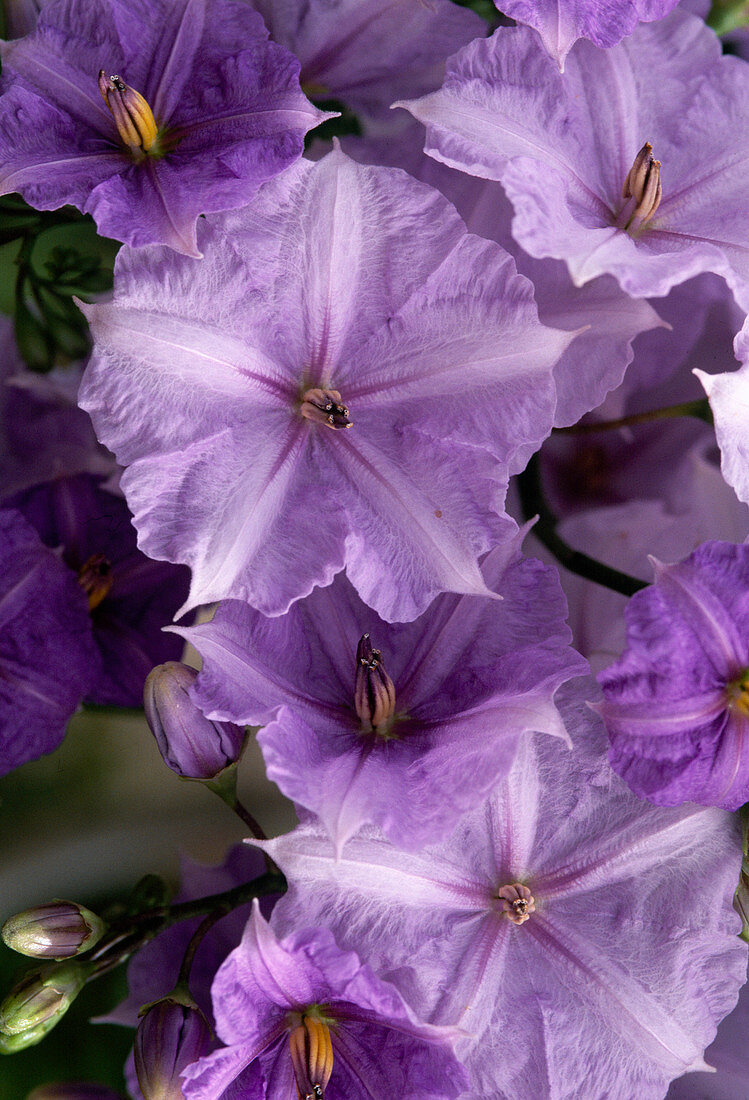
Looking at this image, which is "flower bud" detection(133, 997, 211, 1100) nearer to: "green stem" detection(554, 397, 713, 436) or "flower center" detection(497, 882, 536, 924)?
"flower center" detection(497, 882, 536, 924)

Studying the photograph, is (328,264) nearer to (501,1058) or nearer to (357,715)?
(357,715)

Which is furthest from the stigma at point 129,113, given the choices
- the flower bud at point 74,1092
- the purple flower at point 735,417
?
the flower bud at point 74,1092

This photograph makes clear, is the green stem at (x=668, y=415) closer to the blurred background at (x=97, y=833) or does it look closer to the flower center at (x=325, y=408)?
the flower center at (x=325, y=408)

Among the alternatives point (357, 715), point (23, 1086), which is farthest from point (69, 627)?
point (23, 1086)

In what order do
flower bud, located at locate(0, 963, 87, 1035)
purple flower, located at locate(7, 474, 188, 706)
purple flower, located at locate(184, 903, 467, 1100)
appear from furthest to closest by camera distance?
purple flower, located at locate(7, 474, 188, 706), flower bud, located at locate(0, 963, 87, 1035), purple flower, located at locate(184, 903, 467, 1100)

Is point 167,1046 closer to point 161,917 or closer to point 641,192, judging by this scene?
point 161,917

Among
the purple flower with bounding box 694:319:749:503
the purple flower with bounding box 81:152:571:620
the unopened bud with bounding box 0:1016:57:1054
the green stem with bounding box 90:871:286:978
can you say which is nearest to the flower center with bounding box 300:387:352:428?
the purple flower with bounding box 81:152:571:620
